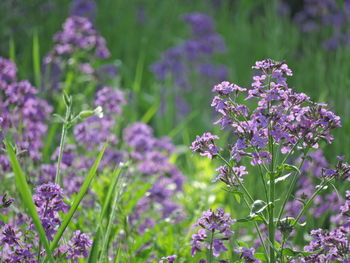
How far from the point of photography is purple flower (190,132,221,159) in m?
1.71

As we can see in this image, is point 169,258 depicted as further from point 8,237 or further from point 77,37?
point 77,37

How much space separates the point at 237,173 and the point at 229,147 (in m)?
0.09

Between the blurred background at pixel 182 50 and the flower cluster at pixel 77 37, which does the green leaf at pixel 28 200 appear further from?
the blurred background at pixel 182 50

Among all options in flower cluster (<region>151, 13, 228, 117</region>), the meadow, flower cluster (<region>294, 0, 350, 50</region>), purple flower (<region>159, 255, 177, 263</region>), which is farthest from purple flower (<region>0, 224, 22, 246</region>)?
flower cluster (<region>294, 0, 350, 50</region>)

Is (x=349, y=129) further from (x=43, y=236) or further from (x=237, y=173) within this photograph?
(x=43, y=236)

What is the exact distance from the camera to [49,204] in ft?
5.92

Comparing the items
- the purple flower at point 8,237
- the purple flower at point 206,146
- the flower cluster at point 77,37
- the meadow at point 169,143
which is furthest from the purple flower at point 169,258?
the flower cluster at point 77,37

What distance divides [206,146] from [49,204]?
1.75 ft

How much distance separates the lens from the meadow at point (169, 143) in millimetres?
1726

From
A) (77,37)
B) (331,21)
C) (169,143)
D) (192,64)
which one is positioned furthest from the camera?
(331,21)

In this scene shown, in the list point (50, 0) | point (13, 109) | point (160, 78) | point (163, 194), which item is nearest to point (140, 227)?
point (163, 194)

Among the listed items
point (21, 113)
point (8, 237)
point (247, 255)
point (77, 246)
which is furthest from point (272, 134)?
point (21, 113)

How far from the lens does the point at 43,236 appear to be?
1631 mm

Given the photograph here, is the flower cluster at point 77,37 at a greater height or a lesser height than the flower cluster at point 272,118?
greater
